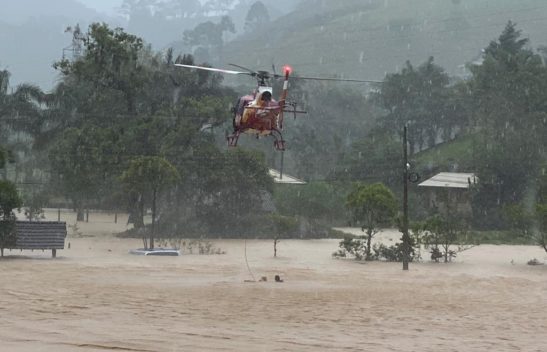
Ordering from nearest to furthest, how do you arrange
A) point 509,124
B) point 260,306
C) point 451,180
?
point 260,306, point 451,180, point 509,124

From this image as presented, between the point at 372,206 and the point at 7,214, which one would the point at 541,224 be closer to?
the point at 372,206

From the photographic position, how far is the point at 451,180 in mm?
61250

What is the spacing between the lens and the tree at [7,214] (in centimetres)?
2775

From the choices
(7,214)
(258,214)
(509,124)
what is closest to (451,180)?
(509,124)

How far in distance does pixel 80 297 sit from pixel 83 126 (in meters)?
34.2

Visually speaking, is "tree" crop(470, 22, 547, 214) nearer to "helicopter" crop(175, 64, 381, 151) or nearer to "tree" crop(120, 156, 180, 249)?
"tree" crop(120, 156, 180, 249)

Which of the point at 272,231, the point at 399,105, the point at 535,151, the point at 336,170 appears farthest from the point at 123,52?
the point at 399,105

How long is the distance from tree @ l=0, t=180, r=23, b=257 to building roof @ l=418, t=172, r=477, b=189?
3822 cm

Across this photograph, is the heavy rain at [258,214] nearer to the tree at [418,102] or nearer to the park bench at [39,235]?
the park bench at [39,235]

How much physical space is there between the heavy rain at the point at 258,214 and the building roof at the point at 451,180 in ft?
0.74

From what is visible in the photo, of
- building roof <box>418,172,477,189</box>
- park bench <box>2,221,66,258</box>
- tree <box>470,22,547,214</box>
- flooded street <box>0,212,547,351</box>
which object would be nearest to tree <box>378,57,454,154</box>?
tree <box>470,22,547,214</box>

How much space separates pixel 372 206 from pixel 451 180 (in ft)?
96.4

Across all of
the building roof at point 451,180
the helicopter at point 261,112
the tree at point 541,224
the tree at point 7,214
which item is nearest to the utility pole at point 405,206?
the tree at point 541,224

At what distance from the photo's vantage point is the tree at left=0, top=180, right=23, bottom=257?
1093 inches
